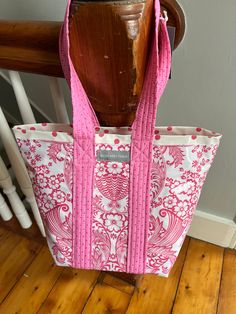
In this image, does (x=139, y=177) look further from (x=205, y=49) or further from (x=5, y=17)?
(x=5, y=17)

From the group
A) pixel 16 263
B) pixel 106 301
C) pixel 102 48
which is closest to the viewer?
pixel 102 48

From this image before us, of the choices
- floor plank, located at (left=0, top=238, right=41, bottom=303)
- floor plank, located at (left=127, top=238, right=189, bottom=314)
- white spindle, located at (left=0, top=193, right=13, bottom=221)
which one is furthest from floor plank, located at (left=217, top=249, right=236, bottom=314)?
white spindle, located at (left=0, top=193, right=13, bottom=221)

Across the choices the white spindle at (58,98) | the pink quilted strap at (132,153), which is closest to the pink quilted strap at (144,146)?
the pink quilted strap at (132,153)

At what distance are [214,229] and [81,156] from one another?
0.63 m

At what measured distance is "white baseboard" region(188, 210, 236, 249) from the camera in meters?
0.94

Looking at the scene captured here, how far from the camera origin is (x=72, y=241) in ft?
2.15

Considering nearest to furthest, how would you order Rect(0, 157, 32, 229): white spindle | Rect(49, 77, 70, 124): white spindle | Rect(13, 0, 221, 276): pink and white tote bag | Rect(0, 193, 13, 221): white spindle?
Rect(13, 0, 221, 276): pink and white tote bag → Rect(49, 77, 70, 124): white spindle → Rect(0, 157, 32, 229): white spindle → Rect(0, 193, 13, 221): white spindle

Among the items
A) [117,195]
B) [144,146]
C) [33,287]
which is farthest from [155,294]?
[144,146]

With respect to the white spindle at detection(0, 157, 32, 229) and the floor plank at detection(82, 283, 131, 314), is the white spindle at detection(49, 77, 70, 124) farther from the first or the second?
the floor plank at detection(82, 283, 131, 314)

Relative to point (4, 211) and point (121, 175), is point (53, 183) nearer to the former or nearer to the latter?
point (121, 175)

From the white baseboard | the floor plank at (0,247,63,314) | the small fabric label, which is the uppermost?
the small fabric label

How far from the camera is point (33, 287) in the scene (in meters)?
0.96

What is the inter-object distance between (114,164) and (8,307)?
677 mm

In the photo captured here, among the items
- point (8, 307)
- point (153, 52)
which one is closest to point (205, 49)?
point (153, 52)
